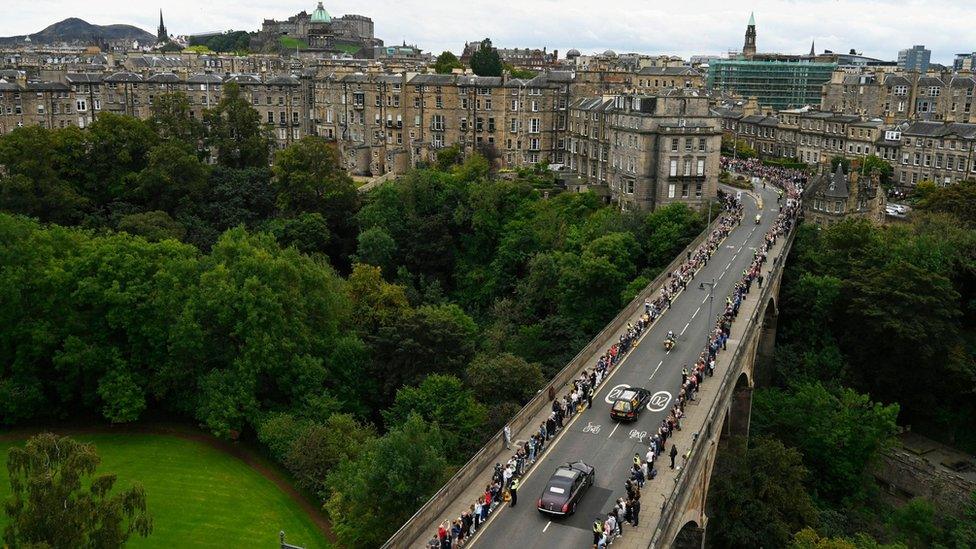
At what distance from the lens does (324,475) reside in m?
40.8

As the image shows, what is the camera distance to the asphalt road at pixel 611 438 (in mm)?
27422

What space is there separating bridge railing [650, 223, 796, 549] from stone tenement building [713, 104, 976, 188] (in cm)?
3642

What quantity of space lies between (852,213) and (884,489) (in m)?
25.3

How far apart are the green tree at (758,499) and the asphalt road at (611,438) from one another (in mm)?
5137

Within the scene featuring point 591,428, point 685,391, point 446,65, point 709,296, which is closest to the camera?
point 591,428

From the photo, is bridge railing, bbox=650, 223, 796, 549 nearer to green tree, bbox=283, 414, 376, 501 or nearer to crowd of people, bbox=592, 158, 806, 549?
crowd of people, bbox=592, 158, 806, 549

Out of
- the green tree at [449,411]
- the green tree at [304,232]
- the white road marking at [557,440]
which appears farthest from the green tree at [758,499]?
the green tree at [304,232]

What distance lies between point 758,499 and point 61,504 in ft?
99.3

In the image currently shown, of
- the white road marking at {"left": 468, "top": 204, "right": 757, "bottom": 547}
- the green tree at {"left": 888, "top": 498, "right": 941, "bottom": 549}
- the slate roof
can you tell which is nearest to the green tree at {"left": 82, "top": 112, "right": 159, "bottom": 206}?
the white road marking at {"left": 468, "top": 204, "right": 757, "bottom": 547}

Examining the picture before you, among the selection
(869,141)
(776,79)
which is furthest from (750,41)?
(869,141)

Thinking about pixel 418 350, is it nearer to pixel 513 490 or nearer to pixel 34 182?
pixel 513 490

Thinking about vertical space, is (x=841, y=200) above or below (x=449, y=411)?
above

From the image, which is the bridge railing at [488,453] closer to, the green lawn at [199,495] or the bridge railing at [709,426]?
the bridge railing at [709,426]

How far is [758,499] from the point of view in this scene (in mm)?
40281
